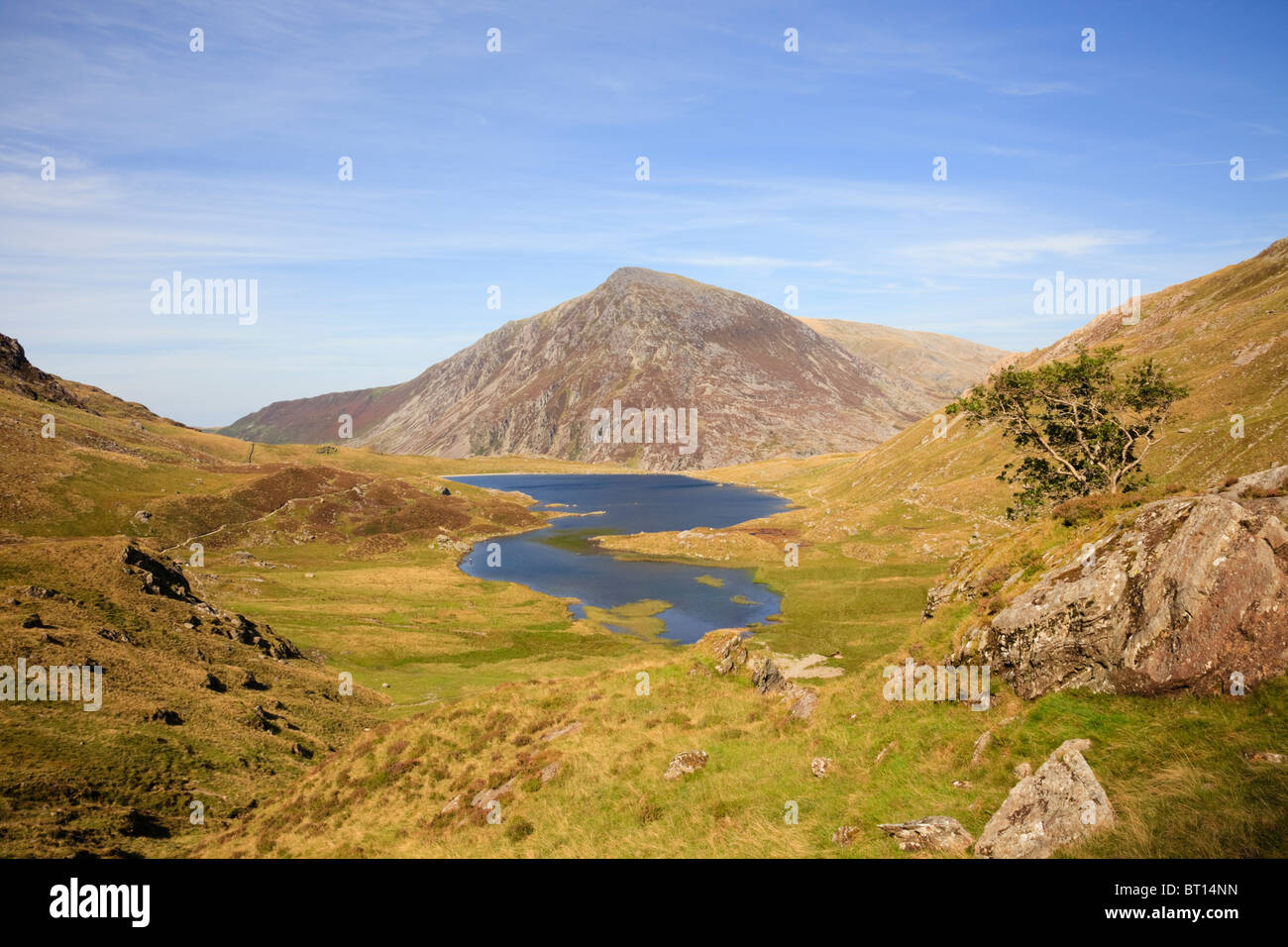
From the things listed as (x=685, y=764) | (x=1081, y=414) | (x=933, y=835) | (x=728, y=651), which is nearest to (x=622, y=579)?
(x=1081, y=414)

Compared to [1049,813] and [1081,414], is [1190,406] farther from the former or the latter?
[1049,813]

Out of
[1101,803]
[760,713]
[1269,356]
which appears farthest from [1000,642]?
[1269,356]

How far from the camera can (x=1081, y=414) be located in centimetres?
4850

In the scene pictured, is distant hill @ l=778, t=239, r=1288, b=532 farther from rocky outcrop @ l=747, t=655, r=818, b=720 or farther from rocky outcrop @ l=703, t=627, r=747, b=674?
rocky outcrop @ l=747, t=655, r=818, b=720

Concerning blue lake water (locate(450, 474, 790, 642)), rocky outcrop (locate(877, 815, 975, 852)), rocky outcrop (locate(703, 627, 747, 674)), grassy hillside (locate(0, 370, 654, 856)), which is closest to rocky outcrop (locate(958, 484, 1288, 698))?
rocky outcrop (locate(877, 815, 975, 852))

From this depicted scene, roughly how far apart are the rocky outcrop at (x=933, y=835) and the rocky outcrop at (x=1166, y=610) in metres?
6.07

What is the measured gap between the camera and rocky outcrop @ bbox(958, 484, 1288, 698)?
14.5m

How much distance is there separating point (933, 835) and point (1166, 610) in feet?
27.6

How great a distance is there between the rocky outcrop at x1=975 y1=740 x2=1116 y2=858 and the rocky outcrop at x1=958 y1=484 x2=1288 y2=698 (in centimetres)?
402

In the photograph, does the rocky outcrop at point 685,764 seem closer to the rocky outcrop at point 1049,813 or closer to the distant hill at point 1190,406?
the rocky outcrop at point 1049,813

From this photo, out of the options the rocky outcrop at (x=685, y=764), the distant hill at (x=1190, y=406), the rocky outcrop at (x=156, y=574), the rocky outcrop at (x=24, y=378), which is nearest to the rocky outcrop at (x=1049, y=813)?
the rocky outcrop at (x=685, y=764)

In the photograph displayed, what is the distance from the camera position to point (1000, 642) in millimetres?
20094

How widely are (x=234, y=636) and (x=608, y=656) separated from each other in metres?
33.9
